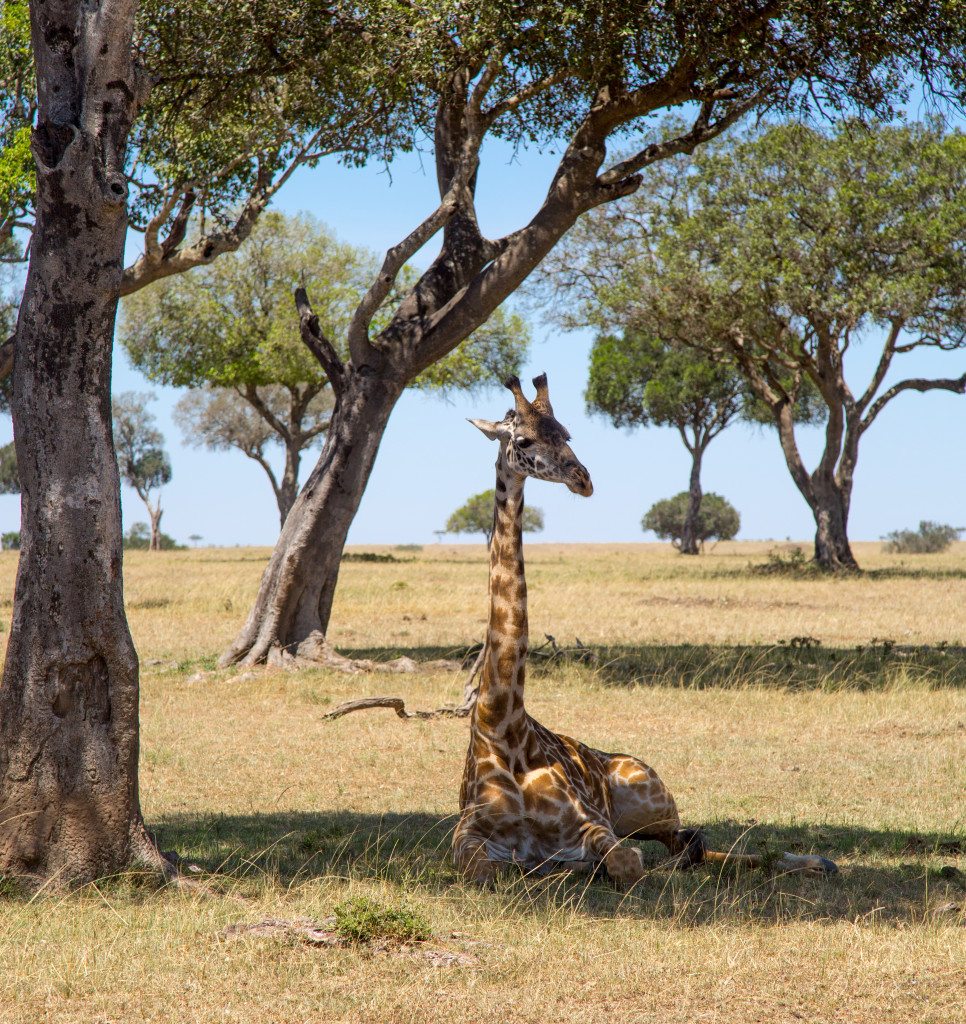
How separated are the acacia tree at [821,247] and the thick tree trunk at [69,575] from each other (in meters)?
24.8

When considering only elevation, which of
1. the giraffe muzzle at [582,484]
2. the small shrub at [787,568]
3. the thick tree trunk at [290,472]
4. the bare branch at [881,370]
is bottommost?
the small shrub at [787,568]

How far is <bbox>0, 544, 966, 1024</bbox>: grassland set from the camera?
5.35 meters

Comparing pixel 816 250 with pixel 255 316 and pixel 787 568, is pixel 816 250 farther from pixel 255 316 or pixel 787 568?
pixel 255 316

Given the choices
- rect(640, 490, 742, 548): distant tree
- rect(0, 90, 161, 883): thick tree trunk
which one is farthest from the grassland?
rect(640, 490, 742, 548): distant tree

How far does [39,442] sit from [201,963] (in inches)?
124

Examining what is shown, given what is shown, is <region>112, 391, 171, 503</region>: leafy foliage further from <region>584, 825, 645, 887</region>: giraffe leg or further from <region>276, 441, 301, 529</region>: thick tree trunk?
<region>584, 825, 645, 887</region>: giraffe leg

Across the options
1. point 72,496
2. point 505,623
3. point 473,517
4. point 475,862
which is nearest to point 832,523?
point 505,623

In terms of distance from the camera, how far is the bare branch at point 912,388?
33.6 meters

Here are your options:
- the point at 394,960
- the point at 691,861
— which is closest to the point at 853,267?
the point at 691,861

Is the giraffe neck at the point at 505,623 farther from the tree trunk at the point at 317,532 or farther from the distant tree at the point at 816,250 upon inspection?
the distant tree at the point at 816,250

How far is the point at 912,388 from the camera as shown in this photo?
34.4 meters

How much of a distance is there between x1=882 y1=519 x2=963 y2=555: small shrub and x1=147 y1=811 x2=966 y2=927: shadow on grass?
5543 centimetres

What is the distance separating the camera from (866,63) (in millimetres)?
16719

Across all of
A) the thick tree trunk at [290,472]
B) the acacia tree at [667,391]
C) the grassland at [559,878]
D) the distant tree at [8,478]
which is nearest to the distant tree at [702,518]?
the acacia tree at [667,391]
